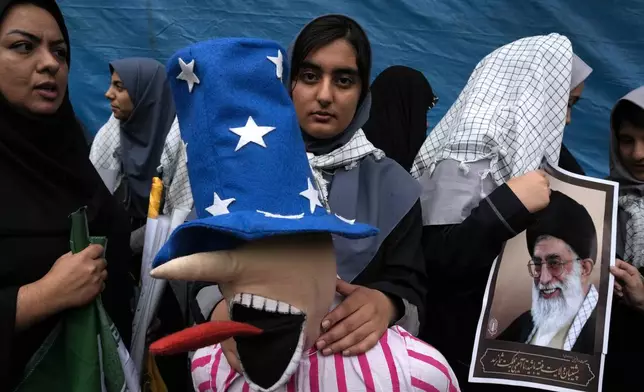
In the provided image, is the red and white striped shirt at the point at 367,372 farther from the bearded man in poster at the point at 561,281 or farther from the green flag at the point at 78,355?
the bearded man in poster at the point at 561,281

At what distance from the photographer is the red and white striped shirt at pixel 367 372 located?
1175 mm

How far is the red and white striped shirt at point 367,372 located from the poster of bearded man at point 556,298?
0.38 m

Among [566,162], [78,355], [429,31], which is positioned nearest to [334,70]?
[78,355]

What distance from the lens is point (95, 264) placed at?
1.42m

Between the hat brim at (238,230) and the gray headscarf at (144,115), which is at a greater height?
the gray headscarf at (144,115)

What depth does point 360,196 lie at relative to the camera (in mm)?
1545

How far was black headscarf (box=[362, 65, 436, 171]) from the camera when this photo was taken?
2.68 m

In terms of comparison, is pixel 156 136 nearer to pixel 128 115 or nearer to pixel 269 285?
pixel 128 115

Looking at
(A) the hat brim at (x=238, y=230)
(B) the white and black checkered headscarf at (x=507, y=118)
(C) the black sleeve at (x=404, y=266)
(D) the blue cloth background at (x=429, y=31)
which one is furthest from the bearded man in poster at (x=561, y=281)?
(D) the blue cloth background at (x=429, y=31)

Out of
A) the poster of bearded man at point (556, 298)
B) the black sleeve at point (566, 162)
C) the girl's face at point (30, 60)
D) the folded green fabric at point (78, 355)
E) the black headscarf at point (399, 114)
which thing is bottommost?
the folded green fabric at point (78, 355)

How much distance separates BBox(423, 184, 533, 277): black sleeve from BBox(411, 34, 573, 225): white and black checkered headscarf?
7 cm

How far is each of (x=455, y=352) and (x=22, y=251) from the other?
42.3 inches

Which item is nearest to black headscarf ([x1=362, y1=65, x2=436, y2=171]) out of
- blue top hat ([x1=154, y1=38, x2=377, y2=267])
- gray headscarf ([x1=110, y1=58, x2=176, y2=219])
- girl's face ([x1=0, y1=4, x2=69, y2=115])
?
gray headscarf ([x1=110, y1=58, x2=176, y2=219])

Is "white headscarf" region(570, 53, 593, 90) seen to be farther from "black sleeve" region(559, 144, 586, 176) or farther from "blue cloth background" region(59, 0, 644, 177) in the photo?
"blue cloth background" region(59, 0, 644, 177)
